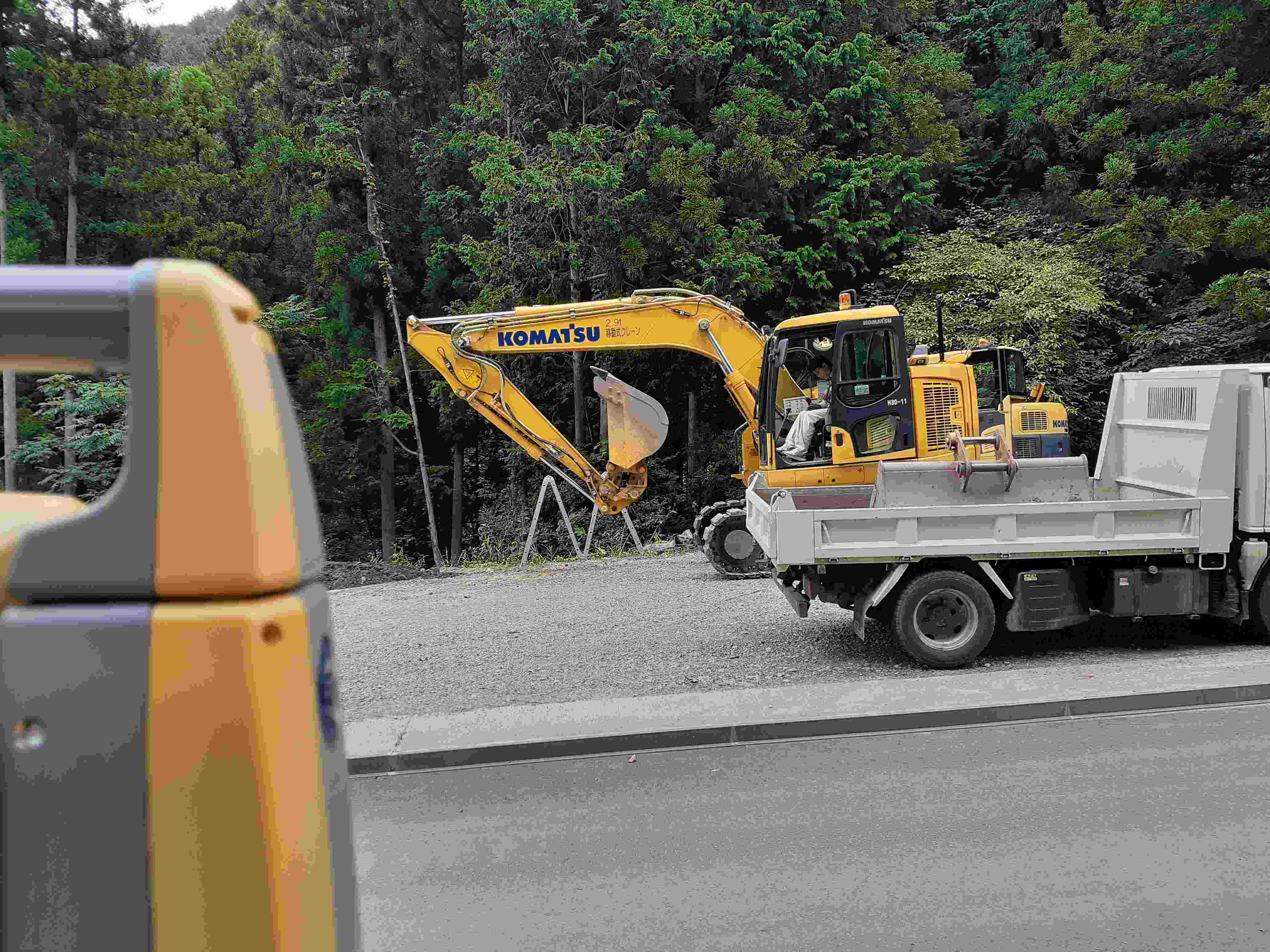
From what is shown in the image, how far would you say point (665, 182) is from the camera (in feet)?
81.4

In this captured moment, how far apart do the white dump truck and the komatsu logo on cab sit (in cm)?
740

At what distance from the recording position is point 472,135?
27.3 metres

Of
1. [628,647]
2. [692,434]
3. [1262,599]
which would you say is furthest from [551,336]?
[692,434]

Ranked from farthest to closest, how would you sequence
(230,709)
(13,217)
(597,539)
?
1. (13,217)
2. (597,539)
3. (230,709)

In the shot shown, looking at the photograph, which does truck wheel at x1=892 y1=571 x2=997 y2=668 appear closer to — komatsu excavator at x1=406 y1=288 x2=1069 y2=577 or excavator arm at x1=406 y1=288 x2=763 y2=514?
komatsu excavator at x1=406 y1=288 x2=1069 y2=577

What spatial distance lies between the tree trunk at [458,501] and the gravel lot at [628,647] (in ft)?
61.7

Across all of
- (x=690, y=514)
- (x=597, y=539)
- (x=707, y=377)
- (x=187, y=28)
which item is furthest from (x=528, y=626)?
(x=187, y=28)

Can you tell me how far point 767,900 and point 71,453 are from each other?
80.6 ft

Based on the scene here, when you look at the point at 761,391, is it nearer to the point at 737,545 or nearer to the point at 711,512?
the point at 737,545

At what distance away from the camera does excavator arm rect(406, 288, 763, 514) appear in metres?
16.1

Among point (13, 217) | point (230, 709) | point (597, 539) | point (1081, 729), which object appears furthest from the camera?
point (13, 217)

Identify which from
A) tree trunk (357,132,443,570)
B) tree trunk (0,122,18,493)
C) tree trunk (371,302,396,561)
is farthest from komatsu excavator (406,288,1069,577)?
tree trunk (371,302,396,561)

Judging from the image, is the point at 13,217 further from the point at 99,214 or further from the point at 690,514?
the point at 690,514

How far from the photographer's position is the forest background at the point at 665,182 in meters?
24.4
